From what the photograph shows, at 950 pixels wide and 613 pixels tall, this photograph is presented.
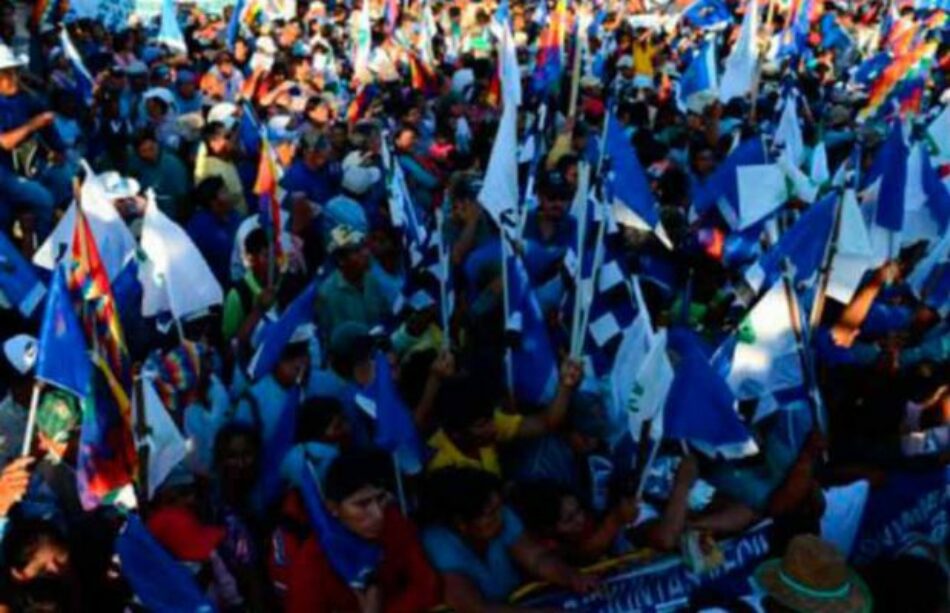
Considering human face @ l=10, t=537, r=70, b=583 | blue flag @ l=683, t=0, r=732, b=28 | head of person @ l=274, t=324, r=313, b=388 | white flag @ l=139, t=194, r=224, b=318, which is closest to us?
human face @ l=10, t=537, r=70, b=583

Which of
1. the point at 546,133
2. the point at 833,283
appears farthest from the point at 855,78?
the point at 833,283

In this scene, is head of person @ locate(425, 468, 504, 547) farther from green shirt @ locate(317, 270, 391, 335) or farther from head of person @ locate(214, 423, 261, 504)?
green shirt @ locate(317, 270, 391, 335)

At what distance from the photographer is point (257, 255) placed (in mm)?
6352

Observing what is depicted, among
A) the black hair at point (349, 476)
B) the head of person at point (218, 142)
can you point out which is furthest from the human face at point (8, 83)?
the black hair at point (349, 476)

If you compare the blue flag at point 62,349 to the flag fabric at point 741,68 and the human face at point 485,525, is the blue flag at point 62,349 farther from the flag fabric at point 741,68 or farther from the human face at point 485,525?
the flag fabric at point 741,68

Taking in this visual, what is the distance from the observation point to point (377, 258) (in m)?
6.43

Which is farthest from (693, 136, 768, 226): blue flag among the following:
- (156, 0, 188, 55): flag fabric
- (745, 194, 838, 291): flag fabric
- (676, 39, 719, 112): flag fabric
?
(156, 0, 188, 55): flag fabric

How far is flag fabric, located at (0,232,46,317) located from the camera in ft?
18.7

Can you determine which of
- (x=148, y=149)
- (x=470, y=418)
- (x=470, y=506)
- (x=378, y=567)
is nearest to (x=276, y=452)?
(x=470, y=418)

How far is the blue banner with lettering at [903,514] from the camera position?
4043 millimetres

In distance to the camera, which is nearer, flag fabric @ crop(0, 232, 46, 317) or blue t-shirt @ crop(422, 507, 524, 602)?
blue t-shirt @ crop(422, 507, 524, 602)

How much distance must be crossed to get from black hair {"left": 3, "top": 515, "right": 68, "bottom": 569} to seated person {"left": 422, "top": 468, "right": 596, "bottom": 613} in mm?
1181

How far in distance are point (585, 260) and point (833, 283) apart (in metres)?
1.25

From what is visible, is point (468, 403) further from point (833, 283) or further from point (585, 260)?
point (833, 283)
